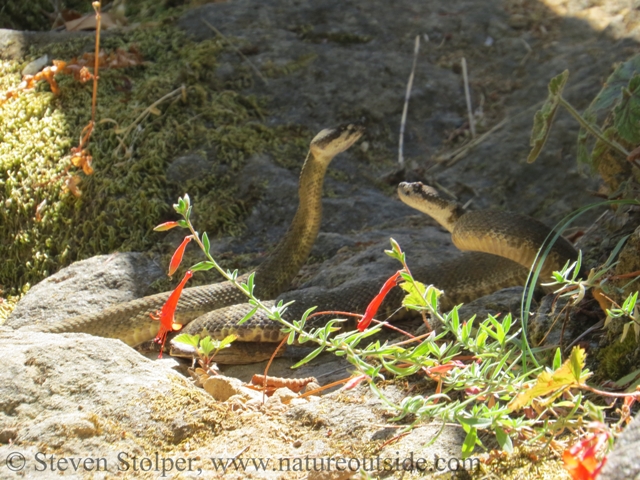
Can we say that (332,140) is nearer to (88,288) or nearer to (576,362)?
(88,288)

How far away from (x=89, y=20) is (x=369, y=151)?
3.30 m

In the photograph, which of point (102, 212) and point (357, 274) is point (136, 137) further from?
point (357, 274)

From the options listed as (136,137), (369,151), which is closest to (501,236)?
(369,151)

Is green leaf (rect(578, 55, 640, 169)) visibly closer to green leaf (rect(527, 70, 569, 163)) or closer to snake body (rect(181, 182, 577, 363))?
green leaf (rect(527, 70, 569, 163))

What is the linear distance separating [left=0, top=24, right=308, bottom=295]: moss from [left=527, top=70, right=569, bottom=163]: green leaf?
8.66 feet

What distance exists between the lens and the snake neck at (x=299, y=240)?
15.6ft

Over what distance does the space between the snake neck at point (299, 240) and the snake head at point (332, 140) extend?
10 centimetres

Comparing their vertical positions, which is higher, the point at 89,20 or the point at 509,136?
the point at 89,20

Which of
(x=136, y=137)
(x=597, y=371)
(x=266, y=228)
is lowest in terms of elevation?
(x=266, y=228)

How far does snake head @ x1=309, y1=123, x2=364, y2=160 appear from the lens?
15.9 ft

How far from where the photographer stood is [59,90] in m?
6.38

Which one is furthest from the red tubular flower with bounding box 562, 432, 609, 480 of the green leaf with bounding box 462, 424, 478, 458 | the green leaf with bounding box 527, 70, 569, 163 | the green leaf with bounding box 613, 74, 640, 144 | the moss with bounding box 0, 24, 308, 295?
the moss with bounding box 0, 24, 308, 295

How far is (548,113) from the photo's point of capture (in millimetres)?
3326

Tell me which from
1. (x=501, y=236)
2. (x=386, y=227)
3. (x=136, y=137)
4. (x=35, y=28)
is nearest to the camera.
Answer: (x=501, y=236)
